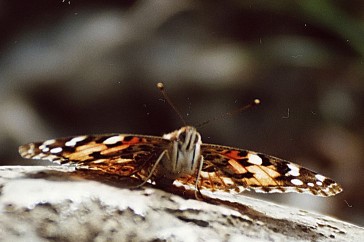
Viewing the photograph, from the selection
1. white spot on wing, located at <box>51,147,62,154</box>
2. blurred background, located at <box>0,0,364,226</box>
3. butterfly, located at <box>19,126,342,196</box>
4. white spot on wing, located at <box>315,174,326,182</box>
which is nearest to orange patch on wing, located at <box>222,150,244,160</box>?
butterfly, located at <box>19,126,342,196</box>

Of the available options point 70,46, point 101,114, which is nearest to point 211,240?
point 101,114

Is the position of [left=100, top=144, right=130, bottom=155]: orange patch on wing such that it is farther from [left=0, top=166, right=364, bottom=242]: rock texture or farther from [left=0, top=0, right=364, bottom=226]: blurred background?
[left=0, top=0, right=364, bottom=226]: blurred background

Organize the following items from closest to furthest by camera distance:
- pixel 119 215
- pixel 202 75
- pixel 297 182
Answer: pixel 119 215, pixel 297 182, pixel 202 75

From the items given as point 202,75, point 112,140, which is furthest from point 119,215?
point 202,75

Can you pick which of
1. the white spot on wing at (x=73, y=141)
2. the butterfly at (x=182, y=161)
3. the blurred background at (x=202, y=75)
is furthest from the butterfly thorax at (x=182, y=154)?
the blurred background at (x=202, y=75)

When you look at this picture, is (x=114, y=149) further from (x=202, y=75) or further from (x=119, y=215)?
(x=202, y=75)

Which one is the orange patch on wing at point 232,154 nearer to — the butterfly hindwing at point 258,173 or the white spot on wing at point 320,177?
the butterfly hindwing at point 258,173
